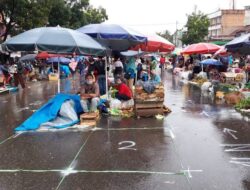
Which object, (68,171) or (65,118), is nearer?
(68,171)

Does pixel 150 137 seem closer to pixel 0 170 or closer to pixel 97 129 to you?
pixel 97 129

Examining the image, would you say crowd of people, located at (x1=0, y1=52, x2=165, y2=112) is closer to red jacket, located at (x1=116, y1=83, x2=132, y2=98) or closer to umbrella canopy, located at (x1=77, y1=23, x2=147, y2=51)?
red jacket, located at (x1=116, y1=83, x2=132, y2=98)

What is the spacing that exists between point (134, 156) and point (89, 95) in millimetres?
4156

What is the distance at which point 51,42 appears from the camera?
32.1 ft

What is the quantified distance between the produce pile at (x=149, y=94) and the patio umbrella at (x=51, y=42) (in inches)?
70.5

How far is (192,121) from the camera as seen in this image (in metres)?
10.5

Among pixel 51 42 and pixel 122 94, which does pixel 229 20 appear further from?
pixel 51 42

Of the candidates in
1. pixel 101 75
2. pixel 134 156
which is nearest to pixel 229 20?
pixel 101 75

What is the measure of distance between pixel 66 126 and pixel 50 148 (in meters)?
1.94

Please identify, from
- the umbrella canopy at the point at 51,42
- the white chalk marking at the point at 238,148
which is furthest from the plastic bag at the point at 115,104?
the white chalk marking at the point at 238,148

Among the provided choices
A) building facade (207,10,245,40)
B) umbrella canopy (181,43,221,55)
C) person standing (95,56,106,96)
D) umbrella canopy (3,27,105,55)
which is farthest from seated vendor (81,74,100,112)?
building facade (207,10,245,40)

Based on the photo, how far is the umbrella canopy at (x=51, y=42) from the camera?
966 cm

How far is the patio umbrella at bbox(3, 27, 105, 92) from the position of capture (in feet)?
31.7

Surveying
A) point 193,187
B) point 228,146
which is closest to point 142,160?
point 193,187
